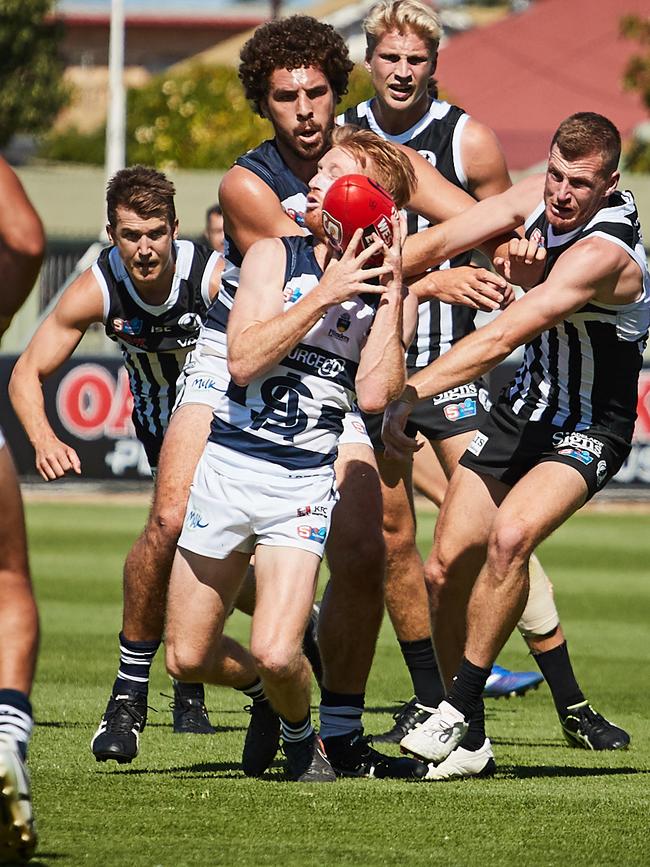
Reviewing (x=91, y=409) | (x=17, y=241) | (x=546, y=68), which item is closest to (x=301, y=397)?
(x=17, y=241)

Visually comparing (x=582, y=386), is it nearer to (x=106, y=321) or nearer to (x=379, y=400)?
(x=379, y=400)

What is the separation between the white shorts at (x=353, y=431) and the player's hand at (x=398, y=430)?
9 cm

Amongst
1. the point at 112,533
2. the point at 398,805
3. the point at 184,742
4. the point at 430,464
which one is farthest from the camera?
the point at 112,533

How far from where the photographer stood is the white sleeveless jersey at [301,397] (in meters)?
5.74

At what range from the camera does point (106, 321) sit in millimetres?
7492

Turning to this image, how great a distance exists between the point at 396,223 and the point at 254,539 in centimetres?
119

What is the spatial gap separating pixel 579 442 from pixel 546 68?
4504cm

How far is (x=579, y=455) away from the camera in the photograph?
6473 millimetres

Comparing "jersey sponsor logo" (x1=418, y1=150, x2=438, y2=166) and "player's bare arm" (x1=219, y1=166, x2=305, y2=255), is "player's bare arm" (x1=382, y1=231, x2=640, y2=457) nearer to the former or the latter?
"player's bare arm" (x1=219, y1=166, x2=305, y2=255)

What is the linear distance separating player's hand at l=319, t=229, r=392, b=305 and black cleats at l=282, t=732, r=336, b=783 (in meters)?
1.65

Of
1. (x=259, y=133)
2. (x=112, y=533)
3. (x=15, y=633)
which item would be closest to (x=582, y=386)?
(x=15, y=633)

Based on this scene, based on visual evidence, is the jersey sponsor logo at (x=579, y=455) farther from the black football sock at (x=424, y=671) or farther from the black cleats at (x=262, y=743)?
the black cleats at (x=262, y=743)

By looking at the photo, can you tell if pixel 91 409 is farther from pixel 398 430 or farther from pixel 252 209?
pixel 398 430

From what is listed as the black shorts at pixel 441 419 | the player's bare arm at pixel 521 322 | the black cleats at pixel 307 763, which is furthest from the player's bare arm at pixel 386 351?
the black shorts at pixel 441 419
